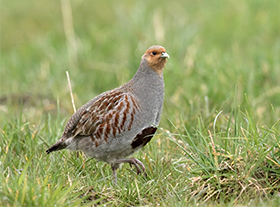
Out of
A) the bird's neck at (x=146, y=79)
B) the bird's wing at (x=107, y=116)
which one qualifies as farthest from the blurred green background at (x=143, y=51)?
the bird's neck at (x=146, y=79)

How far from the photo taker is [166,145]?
15.6 feet

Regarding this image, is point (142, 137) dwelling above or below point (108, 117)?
below

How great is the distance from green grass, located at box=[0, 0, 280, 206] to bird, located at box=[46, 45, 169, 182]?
139 millimetres

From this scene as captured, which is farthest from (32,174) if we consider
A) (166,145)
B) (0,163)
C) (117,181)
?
(166,145)

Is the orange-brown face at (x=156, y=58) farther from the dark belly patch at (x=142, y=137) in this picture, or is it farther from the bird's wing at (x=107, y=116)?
the dark belly patch at (x=142, y=137)

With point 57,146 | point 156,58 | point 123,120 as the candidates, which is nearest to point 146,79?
point 156,58

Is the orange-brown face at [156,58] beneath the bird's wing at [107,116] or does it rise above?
above

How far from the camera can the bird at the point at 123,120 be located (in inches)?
→ 160

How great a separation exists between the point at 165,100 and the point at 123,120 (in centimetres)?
200

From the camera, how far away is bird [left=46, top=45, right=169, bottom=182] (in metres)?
4.06

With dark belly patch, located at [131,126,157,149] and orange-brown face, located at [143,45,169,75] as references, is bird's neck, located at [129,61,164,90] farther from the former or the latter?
dark belly patch, located at [131,126,157,149]

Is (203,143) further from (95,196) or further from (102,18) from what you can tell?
(102,18)

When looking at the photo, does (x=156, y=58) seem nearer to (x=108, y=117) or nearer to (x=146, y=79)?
(x=146, y=79)

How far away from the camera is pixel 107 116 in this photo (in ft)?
13.6
